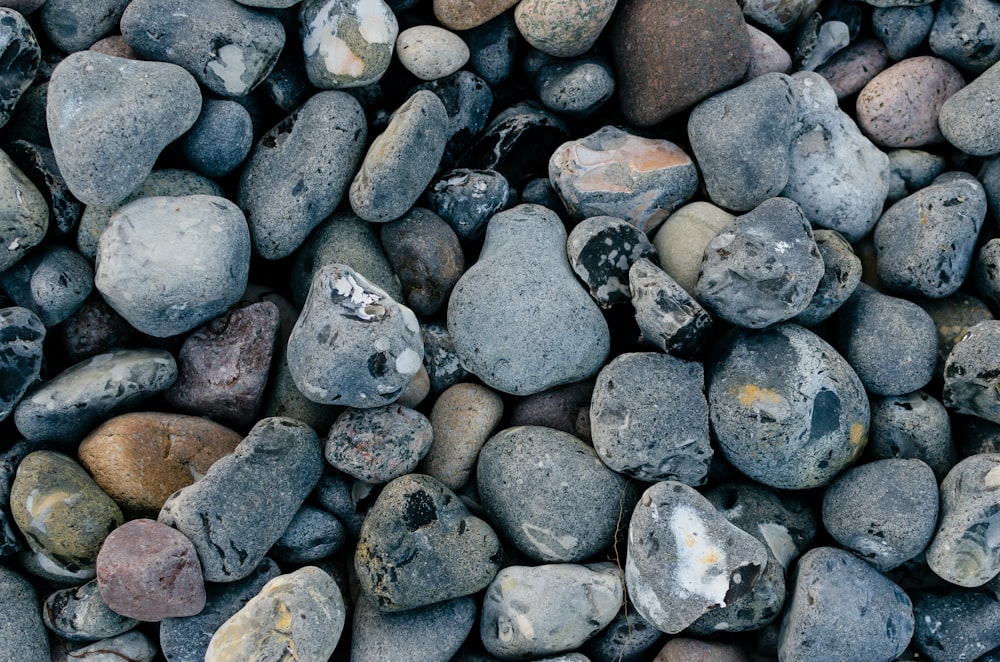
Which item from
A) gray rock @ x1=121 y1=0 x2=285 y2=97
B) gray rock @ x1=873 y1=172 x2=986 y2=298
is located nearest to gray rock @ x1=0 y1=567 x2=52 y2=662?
gray rock @ x1=121 y1=0 x2=285 y2=97

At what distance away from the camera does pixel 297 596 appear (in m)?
1.91

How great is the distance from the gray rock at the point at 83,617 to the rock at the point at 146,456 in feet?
0.72

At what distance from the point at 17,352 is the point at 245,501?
69 centimetres

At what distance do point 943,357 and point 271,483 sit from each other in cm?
188

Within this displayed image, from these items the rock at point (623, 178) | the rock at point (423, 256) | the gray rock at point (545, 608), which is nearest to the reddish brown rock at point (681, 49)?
the rock at point (623, 178)

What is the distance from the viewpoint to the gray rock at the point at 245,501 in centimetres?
194

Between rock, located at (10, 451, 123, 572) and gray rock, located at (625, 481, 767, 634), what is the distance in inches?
52.8

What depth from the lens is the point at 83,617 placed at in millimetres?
1946

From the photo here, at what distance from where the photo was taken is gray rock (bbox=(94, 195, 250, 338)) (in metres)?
2.03

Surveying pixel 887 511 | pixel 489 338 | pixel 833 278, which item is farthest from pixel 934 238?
pixel 489 338

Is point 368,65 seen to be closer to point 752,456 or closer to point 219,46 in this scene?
point 219,46

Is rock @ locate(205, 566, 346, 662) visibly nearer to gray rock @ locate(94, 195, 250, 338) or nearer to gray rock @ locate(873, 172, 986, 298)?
gray rock @ locate(94, 195, 250, 338)

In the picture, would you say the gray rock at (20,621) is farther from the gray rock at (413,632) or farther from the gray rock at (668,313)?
the gray rock at (668,313)

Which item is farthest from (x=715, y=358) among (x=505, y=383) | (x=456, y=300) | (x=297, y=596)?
(x=297, y=596)
